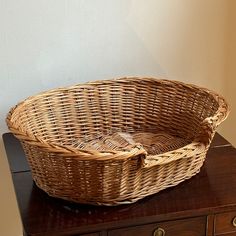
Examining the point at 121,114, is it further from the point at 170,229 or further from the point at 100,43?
the point at 170,229

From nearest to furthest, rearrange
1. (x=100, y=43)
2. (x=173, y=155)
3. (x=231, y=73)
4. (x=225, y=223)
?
(x=173, y=155) < (x=225, y=223) < (x=100, y=43) < (x=231, y=73)

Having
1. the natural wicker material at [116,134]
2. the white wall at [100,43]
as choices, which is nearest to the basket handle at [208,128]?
the natural wicker material at [116,134]

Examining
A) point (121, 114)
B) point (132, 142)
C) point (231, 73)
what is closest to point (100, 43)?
point (121, 114)

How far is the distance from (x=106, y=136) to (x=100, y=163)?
48 centimetres

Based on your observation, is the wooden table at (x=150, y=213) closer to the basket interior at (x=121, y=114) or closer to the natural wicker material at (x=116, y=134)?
the natural wicker material at (x=116, y=134)

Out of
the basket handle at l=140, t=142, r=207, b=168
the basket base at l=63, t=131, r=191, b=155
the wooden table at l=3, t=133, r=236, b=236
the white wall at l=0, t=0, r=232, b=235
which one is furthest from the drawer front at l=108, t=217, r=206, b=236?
the white wall at l=0, t=0, r=232, b=235

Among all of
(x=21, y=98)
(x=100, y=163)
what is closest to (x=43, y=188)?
(x=100, y=163)

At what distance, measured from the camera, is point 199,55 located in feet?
5.61

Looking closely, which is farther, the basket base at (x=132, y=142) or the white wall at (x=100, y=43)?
the white wall at (x=100, y=43)

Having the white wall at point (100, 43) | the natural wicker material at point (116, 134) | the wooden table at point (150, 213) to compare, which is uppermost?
the white wall at point (100, 43)

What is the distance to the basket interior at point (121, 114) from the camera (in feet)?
4.69

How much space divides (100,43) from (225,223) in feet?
2.42

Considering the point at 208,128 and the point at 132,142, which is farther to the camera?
the point at 132,142

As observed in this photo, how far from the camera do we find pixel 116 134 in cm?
151
